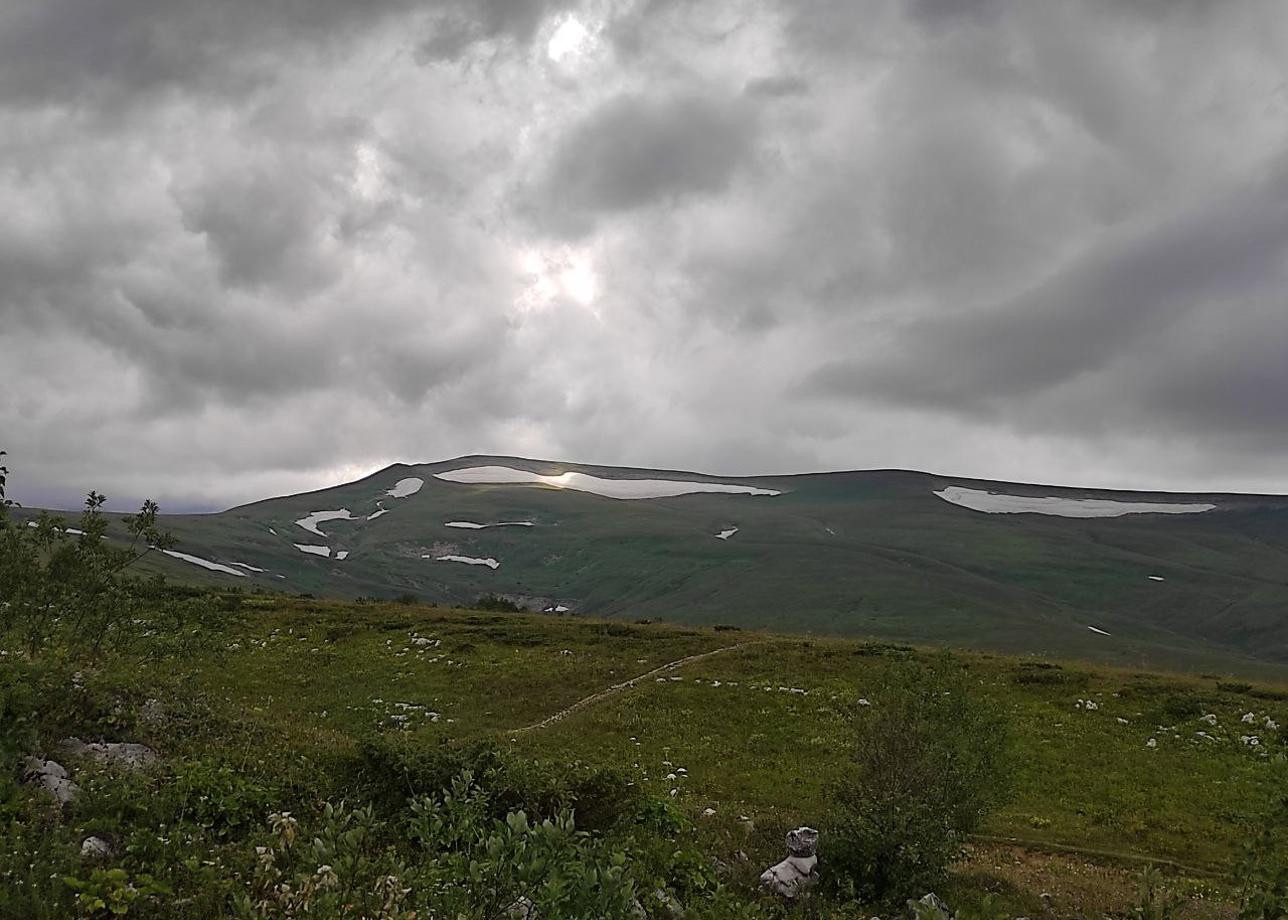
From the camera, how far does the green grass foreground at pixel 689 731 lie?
14312 millimetres

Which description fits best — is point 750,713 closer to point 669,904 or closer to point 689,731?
point 689,731

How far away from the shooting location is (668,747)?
31188 mm

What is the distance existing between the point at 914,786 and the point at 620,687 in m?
25.8

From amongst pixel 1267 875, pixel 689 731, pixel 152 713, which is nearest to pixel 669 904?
pixel 1267 875

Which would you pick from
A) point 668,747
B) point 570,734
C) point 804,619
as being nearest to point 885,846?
point 668,747

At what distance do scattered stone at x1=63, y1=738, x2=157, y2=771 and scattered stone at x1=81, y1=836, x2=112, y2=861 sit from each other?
8.35 ft

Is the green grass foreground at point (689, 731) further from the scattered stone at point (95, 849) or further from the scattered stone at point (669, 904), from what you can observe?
the scattered stone at point (669, 904)

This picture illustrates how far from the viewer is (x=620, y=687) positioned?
40.9 m

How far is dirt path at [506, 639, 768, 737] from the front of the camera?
35156 mm

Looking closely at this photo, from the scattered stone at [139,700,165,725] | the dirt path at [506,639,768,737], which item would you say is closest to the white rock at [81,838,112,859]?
the scattered stone at [139,700,165,725]

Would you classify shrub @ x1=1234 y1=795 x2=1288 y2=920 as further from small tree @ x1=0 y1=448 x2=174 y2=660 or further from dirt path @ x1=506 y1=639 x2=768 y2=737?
dirt path @ x1=506 y1=639 x2=768 y2=737

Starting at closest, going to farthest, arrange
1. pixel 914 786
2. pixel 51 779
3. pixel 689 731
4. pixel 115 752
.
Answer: pixel 51 779 < pixel 115 752 < pixel 914 786 < pixel 689 731

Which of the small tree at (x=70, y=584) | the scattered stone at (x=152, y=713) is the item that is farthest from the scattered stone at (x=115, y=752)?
the small tree at (x=70, y=584)

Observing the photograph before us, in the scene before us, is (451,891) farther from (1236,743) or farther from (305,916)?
(1236,743)
